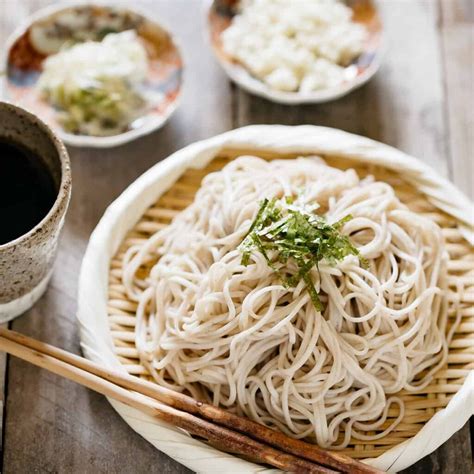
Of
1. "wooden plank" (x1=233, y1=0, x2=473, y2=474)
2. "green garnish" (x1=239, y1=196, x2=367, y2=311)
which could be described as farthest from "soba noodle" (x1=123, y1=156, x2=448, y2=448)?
"wooden plank" (x1=233, y1=0, x2=473, y2=474)

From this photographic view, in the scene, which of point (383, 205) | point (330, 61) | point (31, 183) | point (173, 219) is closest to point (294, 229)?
point (383, 205)

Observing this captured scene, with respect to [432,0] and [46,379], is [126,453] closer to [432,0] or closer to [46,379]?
[46,379]

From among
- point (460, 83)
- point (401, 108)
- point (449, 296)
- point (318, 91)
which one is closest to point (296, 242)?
point (449, 296)

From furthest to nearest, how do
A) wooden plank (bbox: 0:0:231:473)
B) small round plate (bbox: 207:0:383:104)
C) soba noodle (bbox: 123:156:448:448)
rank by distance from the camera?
small round plate (bbox: 207:0:383:104), wooden plank (bbox: 0:0:231:473), soba noodle (bbox: 123:156:448:448)

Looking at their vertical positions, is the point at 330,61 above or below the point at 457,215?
above

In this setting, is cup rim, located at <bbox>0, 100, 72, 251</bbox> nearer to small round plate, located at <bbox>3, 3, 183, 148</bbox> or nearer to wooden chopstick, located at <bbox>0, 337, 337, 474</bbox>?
wooden chopstick, located at <bbox>0, 337, 337, 474</bbox>

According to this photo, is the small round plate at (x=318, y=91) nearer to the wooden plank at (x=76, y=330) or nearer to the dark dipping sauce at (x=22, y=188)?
the wooden plank at (x=76, y=330)

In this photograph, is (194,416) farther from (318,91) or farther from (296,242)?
(318,91)
